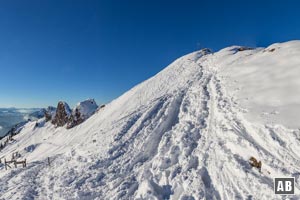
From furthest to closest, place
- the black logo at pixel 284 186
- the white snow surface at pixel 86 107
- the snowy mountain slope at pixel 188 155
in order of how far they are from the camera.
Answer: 1. the white snow surface at pixel 86 107
2. the snowy mountain slope at pixel 188 155
3. the black logo at pixel 284 186

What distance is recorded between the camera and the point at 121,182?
13680mm

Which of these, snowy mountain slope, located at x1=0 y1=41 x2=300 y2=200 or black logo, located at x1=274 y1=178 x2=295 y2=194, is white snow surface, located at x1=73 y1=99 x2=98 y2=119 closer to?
snowy mountain slope, located at x1=0 y1=41 x2=300 y2=200

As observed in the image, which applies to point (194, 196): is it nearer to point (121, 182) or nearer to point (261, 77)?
point (121, 182)

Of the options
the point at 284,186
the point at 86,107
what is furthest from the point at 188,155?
the point at 86,107

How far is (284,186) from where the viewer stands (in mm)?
10195

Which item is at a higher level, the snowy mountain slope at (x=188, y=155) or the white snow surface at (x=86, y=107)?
the white snow surface at (x=86, y=107)

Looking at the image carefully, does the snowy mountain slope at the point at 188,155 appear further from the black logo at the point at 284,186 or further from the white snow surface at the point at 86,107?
the white snow surface at the point at 86,107

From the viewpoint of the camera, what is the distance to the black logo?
996 cm

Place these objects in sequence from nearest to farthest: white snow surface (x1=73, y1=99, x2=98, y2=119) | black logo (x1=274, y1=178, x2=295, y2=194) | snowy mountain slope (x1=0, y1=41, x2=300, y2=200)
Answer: black logo (x1=274, y1=178, x2=295, y2=194)
snowy mountain slope (x1=0, y1=41, x2=300, y2=200)
white snow surface (x1=73, y1=99, x2=98, y2=119)

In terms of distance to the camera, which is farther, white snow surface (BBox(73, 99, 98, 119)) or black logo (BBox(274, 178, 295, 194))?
white snow surface (BBox(73, 99, 98, 119))

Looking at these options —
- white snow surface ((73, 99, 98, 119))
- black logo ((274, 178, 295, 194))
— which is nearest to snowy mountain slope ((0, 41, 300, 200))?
black logo ((274, 178, 295, 194))

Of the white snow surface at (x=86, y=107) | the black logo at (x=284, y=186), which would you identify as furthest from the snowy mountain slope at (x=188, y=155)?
the white snow surface at (x=86, y=107)

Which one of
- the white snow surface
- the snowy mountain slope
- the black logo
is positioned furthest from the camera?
the white snow surface

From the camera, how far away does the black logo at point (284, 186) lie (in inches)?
392
